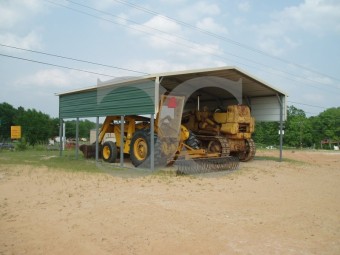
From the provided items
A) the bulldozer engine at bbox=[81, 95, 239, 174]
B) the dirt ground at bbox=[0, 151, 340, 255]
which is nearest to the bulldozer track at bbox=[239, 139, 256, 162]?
the bulldozer engine at bbox=[81, 95, 239, 174]

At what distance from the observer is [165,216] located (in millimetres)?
6129

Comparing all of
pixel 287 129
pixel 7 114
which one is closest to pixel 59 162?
pixel 287 129

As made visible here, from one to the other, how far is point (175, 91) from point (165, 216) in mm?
10865

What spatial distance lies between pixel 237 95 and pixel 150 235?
13.5 m

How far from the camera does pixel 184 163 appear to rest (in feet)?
40.7

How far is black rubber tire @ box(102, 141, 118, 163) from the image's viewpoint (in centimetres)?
1517

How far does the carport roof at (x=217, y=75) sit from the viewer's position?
39.8ft

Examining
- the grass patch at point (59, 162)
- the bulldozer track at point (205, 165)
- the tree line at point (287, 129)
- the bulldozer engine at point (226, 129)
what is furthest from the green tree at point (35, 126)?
the bulldozer track at point (205, 165)

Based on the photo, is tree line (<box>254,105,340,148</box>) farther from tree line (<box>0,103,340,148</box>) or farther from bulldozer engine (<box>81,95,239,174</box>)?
bulldozer engine (<box>81,95,239,174</box>)

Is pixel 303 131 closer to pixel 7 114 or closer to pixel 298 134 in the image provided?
pixel 298 134

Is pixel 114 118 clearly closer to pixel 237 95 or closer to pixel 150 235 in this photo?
pixel 237 95

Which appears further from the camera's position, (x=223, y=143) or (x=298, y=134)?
(x=298, y=134)

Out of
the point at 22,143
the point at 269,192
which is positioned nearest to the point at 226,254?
the point at 269,192

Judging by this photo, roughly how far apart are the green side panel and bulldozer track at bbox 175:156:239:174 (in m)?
2.22
